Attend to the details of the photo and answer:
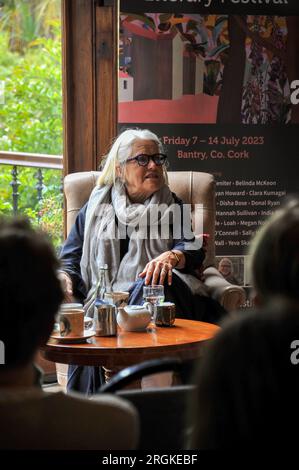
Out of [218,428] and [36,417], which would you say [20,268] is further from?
[218,428]

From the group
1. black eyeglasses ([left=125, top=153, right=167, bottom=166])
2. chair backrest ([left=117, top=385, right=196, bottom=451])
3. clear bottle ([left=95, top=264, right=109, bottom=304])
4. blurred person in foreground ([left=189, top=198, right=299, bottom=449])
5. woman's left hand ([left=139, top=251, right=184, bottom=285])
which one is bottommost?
clear bottle ([left=95, top=264, right=109, bottom=304])

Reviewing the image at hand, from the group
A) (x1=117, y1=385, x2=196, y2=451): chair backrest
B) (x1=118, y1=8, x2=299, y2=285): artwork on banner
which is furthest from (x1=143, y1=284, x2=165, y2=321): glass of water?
(x1=117, y1=385, x2=196, y2=451): chair backrest

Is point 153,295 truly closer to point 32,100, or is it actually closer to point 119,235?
point 119,235

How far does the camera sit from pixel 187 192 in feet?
12.5

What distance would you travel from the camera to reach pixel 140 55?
161 inches

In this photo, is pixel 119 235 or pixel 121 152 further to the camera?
pixel 121 152

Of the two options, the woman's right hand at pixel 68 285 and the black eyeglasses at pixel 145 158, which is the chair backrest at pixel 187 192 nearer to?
the black eyeglasses at pixel 145 158

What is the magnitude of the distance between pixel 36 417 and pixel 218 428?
275 mm

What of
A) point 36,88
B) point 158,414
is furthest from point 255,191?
point 158,414

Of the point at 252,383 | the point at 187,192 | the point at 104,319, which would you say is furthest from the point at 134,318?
the point at 252,383

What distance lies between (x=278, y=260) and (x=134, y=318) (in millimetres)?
1722

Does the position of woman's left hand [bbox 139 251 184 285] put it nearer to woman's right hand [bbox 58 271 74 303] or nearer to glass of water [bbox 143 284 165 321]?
glass of water [bbox 143 284 165 321]

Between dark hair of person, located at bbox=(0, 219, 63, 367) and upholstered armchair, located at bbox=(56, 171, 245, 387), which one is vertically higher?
dark hair of person, located at bbox=(0, 219, 63, 367)

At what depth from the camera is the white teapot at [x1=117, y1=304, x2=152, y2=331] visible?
9.18 ft
